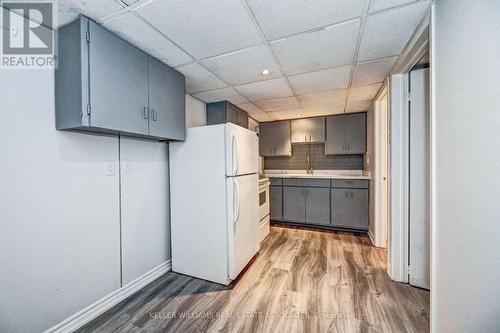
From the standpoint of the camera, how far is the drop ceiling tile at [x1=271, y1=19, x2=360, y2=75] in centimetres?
145

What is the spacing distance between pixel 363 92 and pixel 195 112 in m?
2.26

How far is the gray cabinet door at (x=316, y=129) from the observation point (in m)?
3.94

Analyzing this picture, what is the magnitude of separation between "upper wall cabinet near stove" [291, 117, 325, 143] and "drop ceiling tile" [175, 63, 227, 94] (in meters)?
2.12

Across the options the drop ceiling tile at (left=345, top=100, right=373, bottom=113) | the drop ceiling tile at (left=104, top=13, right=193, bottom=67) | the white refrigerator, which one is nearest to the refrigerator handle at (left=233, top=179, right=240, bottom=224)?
the white refrigerator

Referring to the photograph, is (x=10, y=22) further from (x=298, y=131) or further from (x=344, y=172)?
(x=344, y=172)

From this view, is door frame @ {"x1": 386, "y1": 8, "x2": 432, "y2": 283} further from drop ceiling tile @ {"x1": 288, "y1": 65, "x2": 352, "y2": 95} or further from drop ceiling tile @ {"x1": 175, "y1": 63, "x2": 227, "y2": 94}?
drop ceiling tile @ {"x1": 175, "y1": 63, "x2": 227, "y2": 94}

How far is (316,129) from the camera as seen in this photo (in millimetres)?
3984

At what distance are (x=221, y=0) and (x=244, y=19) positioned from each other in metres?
0.20

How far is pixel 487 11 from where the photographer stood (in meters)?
0.73

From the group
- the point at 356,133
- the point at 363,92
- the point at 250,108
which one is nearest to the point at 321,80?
the point at 363,92

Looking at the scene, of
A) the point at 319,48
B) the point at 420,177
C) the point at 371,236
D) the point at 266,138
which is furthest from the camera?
the point at 266,138

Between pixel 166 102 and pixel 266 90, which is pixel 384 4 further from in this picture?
pixel 166 102

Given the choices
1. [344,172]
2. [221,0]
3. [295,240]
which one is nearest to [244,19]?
[221,0]

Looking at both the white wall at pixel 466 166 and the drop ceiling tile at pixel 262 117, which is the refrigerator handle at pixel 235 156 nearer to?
the white wall at pixel 466 166
